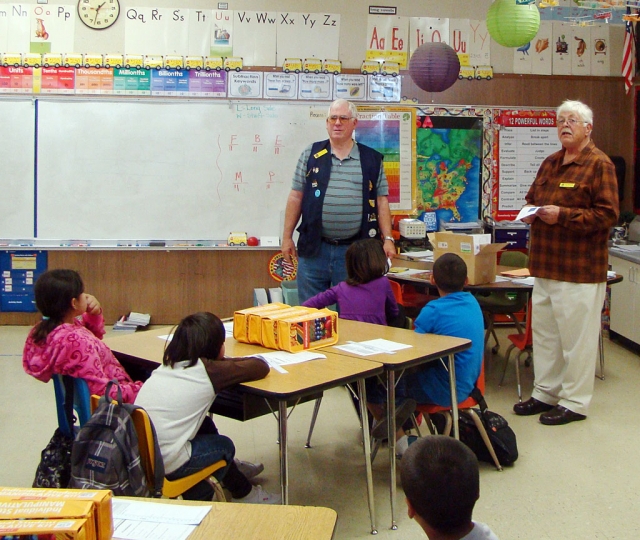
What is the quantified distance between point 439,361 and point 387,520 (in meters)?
0.69

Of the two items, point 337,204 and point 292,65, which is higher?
point 292,65

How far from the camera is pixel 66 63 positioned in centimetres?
617

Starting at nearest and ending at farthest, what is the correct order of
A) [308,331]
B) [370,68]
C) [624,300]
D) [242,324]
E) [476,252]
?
[308,331] < [242,324] < [476,252] < [624,300] < [370,68]

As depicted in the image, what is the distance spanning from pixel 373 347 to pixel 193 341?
2.68ft

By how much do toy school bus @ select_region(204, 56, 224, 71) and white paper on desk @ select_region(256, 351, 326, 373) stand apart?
160 inches

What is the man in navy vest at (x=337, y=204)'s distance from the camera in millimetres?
4090

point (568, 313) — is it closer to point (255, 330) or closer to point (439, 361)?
point (439, 361)

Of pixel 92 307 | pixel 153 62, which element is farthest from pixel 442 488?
pixel 153 62

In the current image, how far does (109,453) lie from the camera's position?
2002 mm

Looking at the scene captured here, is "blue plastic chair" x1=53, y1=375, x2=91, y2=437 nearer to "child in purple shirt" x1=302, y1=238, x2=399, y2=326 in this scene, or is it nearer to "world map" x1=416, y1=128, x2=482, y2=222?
"child in purple shirt" x1=302, y1=238, x2=399, y2=326

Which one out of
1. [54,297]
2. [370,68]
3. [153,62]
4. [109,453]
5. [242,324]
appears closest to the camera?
[109,453]

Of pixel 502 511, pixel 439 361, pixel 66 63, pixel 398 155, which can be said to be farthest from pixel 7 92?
pixel 502 511

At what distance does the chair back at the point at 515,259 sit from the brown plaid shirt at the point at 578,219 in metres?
1.28

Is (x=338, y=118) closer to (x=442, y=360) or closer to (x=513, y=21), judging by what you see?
(x=442, y=360)
